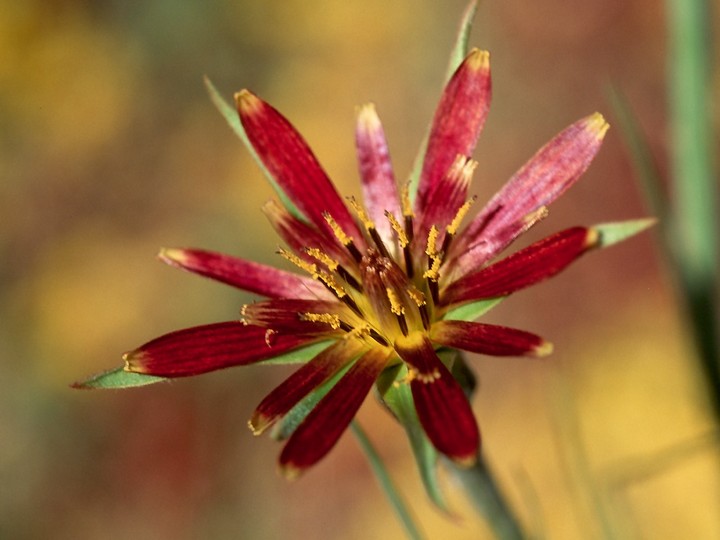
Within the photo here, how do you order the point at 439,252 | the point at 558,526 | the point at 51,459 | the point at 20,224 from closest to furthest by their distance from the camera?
the point at 439,252 < the point at 558,526 < the point at 51,459 < the point at 20,224

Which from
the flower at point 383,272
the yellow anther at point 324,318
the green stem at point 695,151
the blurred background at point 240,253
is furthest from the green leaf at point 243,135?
the blurred background at point 240,253

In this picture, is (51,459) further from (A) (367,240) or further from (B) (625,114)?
(B) (625,114)

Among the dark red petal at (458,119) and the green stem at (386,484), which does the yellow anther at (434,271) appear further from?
the green stem at (386,484)

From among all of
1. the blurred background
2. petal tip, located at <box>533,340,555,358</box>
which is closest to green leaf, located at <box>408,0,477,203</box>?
petal tip, located at <box>533,340,555,358</box>

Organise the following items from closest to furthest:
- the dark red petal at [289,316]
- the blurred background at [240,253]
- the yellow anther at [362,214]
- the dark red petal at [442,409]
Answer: the dark red petal at [442,409] → the dark red petal at [289,316] → the yellow anther at [362,214] → the blurred background at [240,253]

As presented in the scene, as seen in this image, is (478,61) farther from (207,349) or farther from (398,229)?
(207,349)

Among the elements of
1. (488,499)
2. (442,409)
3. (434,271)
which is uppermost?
(434,271)

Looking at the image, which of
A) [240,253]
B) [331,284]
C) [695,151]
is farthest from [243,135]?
[240,253]

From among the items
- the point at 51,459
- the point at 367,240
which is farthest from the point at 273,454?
the point at 367,240
